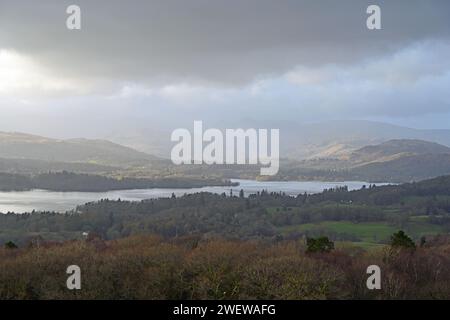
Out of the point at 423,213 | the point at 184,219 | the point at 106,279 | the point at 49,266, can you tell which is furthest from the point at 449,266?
the point at 423,213

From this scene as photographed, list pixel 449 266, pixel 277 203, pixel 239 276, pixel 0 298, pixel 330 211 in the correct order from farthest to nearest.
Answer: pixel 277 203 → pixel 330 211 → pixel 449 266 → pixel 239 276 → pixel 0 298

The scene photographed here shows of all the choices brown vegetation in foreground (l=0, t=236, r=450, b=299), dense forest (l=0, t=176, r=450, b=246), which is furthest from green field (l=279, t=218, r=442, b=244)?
brown vegetation in foreground (l=0, t=236, r=450, b=299)

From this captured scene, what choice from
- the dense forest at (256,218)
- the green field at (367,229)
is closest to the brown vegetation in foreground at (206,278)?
the dense forest at (256,218)

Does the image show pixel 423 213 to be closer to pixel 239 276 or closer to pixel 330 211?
pixel 330 211

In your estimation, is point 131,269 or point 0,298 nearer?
point 0,298

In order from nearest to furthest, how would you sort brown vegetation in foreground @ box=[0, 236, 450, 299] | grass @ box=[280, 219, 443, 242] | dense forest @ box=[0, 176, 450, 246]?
brown vegetation in foreground @ box=[0, 236, 450, 299], grass @ box=[280, 219, 443, 242], dense forest @ box=[0, 176, 450, 246]

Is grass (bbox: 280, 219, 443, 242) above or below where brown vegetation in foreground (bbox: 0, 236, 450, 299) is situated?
below

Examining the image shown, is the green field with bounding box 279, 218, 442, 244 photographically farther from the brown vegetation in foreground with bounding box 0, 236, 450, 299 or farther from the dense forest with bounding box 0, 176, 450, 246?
the brown vegetation in foreground with bounding box 0, 236, 450, 299

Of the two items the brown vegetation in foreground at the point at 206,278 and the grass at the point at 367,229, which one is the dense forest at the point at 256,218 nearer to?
the grass at the point at 367,229
